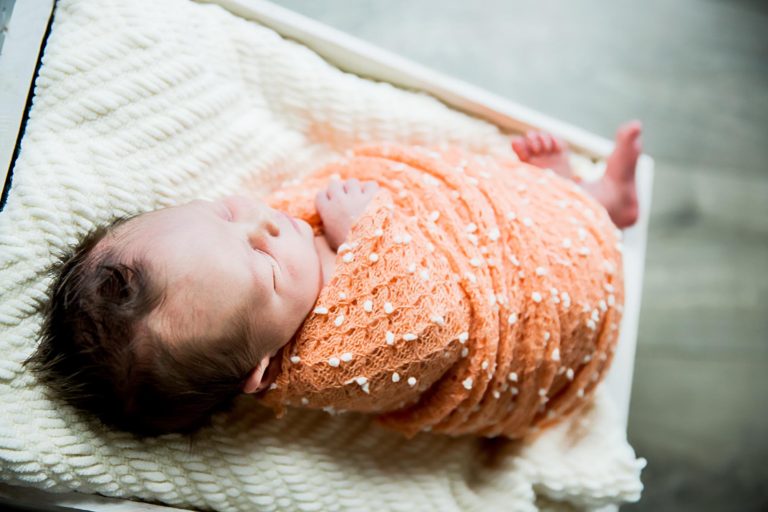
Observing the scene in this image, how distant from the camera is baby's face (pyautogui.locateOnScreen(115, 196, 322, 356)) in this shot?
2.49 ft

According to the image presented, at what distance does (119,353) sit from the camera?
0.75 meters

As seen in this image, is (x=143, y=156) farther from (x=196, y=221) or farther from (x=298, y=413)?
(x=298, y=413)

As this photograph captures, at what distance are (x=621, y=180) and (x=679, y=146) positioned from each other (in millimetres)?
525

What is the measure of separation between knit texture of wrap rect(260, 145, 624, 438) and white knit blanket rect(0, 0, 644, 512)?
0.24ft

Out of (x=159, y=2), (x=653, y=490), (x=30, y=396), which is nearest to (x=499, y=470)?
(x=653, y=490)

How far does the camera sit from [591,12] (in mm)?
1562

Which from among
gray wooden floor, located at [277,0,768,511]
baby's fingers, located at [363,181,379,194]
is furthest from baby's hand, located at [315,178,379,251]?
gray wooden floor, located at [277,0,768,511]

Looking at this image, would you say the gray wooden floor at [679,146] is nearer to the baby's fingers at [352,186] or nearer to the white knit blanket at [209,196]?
the white knit blanket at [209,196]

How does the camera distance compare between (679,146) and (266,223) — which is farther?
(679,146)

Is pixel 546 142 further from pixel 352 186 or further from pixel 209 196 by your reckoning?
pixel 209 196

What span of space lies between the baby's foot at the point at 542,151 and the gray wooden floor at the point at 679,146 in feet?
1.36

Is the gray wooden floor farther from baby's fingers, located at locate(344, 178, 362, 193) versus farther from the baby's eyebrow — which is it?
the baby's eyebrow

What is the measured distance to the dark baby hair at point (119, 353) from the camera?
29.3 inches

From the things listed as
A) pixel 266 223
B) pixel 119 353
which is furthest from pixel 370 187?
pixel 119 353
